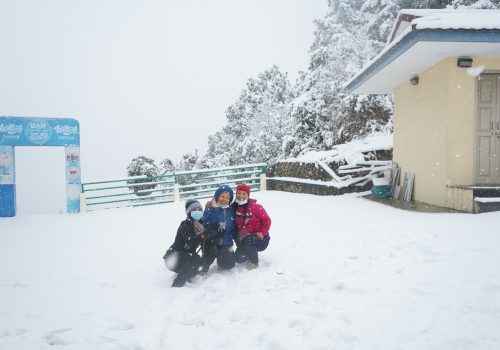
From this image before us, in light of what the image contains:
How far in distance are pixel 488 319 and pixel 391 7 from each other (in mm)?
20762

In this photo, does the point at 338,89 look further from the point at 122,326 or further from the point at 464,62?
the point at 122,326

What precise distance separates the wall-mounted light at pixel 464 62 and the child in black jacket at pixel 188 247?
6396 millimetres

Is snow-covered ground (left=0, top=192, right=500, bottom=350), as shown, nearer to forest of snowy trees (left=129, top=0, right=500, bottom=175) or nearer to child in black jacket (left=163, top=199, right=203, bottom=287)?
child in black jacket (left=163, top=199, right=203, bottom=287)

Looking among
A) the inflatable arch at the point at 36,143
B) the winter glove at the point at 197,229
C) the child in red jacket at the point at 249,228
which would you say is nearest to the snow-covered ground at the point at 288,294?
the child in red jacket at the point at 249,228

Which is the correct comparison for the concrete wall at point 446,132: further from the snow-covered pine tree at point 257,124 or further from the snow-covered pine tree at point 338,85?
the snow-covered pine tree at point 257,124

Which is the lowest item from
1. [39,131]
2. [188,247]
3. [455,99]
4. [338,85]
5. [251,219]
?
[188,247]

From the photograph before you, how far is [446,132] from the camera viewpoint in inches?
281

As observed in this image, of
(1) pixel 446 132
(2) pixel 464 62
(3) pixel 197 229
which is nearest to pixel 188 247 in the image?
(3) pixel 197 229

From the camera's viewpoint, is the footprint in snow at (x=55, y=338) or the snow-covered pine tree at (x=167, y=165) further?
the snow-covered pine tree at (x=167, y=165)

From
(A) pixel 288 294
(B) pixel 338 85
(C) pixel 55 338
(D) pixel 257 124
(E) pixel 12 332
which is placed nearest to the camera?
(C) pixel 55 338

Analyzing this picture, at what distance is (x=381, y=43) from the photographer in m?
18.3

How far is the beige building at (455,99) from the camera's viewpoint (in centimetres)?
625

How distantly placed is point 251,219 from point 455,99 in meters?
5.53

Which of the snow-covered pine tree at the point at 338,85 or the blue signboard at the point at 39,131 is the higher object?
the snow-covered pine tree at the point at 338,85
